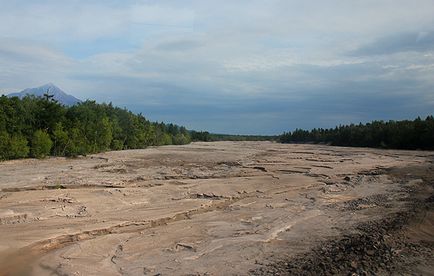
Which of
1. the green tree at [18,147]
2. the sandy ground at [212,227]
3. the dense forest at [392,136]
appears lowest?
the sandy ground at [212,227]

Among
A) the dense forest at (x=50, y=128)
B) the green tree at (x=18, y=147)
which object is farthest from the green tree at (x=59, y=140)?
the green tree at (x=18, y=147)

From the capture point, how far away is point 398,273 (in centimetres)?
1020

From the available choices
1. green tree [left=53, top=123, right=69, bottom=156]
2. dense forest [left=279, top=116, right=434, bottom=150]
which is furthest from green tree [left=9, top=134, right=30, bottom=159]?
dense forest [left=279, top=116, right=434, bottom=150]

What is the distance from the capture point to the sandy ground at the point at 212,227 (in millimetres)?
11211

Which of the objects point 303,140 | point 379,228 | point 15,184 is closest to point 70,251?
point 379,228

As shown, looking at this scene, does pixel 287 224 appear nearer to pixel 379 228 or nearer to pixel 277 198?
pixel 379 228

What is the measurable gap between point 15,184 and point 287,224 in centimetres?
1677

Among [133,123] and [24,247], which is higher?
[133,123]

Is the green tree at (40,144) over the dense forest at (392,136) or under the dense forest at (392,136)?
under

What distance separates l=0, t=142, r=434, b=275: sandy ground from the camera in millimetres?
11211

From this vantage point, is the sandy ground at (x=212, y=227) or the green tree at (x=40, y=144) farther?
the green tree at (x=40, y=144)

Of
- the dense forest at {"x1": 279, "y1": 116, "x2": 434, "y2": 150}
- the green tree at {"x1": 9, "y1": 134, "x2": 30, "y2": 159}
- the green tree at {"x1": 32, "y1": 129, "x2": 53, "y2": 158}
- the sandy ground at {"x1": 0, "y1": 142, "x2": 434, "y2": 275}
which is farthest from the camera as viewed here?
the dense forest at {"x1": 279, "y1": 116, "x2": 434, "y2": 150}

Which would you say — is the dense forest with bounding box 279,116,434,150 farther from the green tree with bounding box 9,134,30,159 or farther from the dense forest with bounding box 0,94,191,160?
the green tree with bounding box 9,134,30,159

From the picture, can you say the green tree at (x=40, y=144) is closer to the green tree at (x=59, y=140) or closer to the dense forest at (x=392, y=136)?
the green tree at (x=59, y=140)
